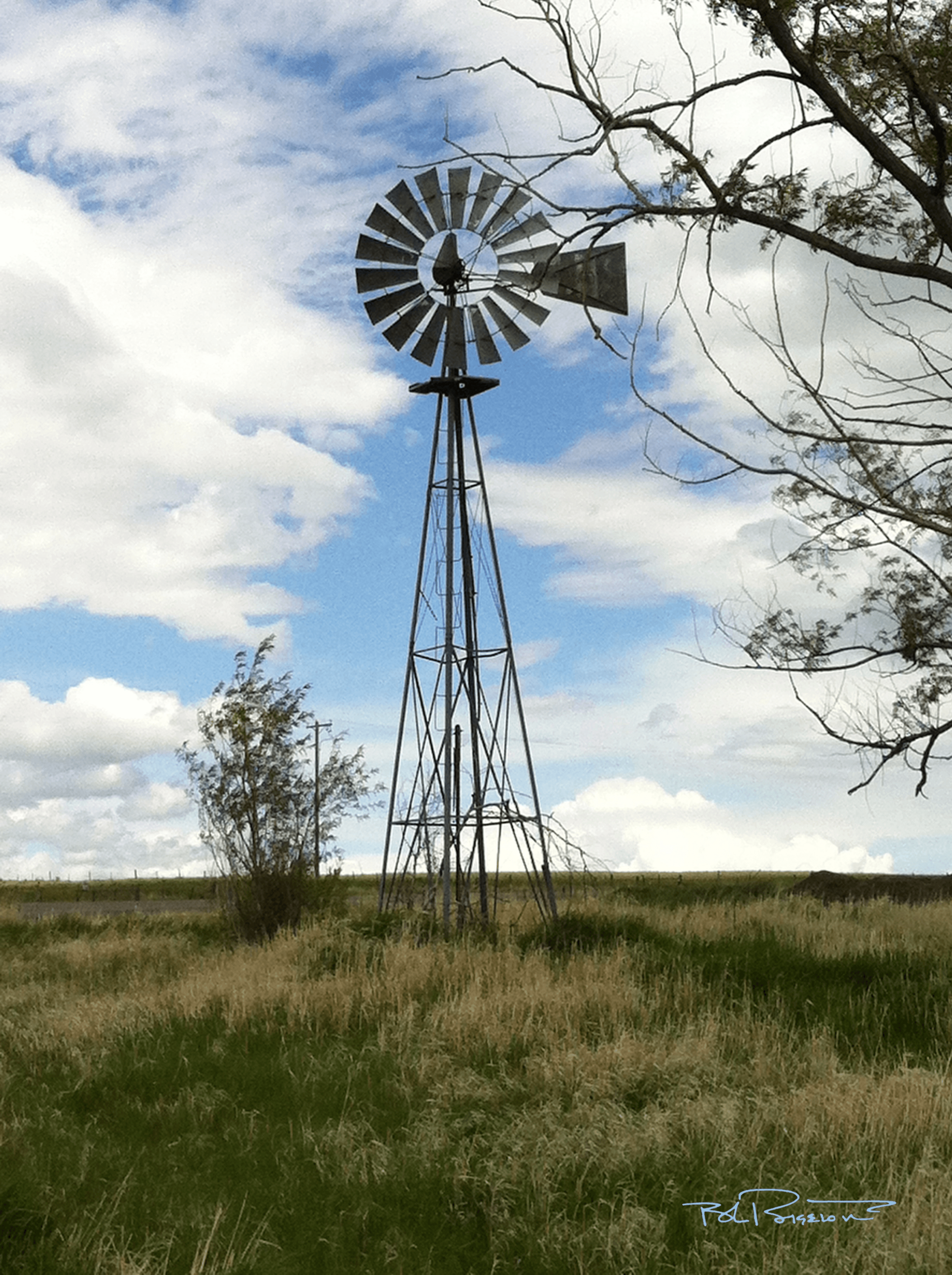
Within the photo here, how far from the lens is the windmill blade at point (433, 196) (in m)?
16.1

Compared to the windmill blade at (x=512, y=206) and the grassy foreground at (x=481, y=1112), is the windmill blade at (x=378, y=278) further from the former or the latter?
the grassy foreground at (x=481, y=1112)

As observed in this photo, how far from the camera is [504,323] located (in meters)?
16.6

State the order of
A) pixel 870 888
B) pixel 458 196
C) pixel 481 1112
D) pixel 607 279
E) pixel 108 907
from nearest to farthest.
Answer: pixel 481 1112
pixel 607 279
pixel 458 196
pixel 870 888
pixel 108 907

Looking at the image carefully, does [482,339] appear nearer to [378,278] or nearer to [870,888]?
[378,278]

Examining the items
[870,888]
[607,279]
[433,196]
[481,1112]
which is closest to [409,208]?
[433,196]

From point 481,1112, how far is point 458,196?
1227 centimetres

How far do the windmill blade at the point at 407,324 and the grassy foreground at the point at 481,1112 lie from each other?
803 cm

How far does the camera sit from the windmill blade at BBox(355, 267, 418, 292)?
649 inches

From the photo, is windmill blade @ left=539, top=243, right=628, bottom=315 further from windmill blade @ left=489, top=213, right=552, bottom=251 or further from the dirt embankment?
the dirt embankment
